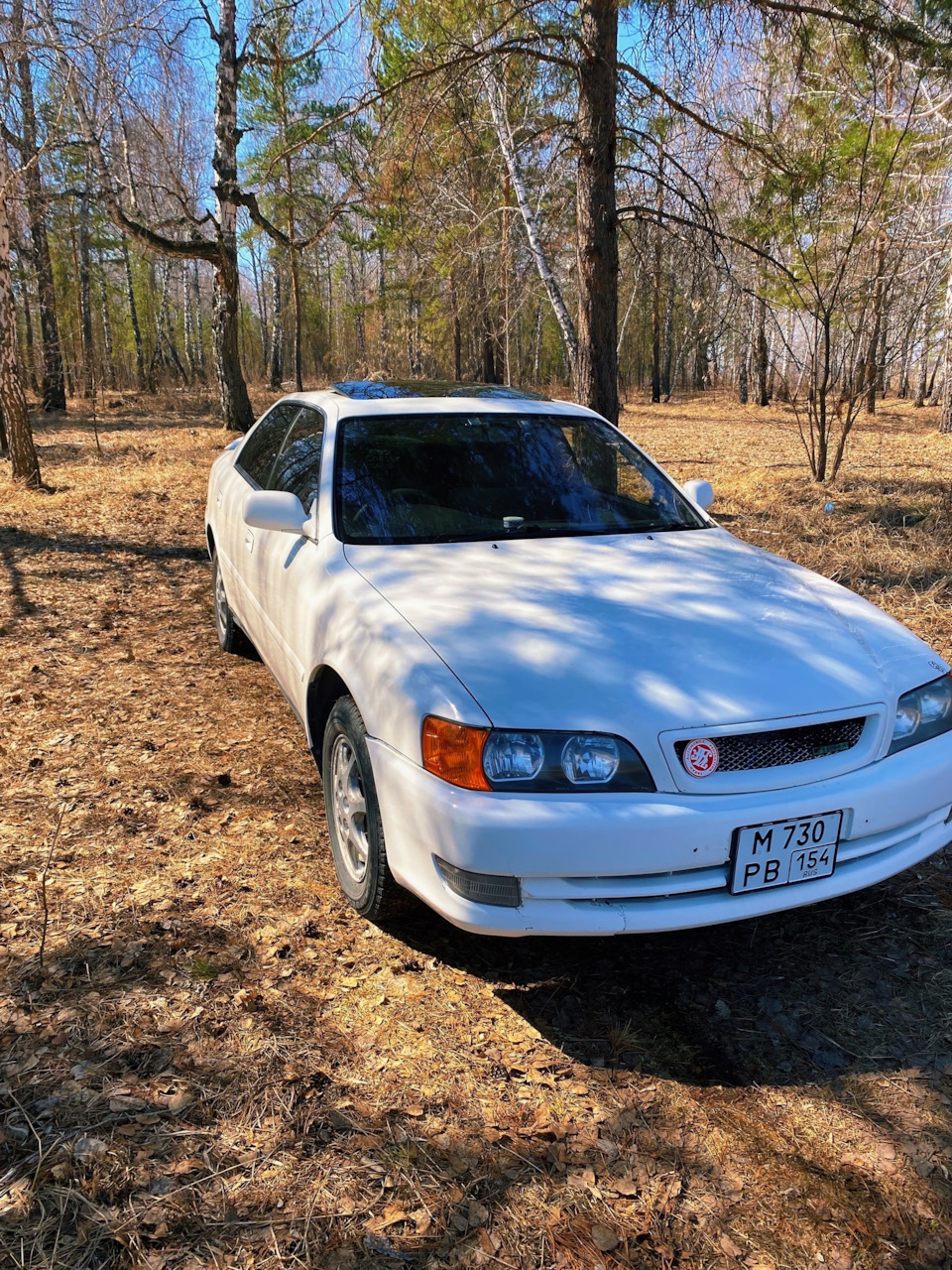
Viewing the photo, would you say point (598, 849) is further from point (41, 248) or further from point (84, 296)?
point (84, 296)

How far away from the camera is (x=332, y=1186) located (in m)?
1.86

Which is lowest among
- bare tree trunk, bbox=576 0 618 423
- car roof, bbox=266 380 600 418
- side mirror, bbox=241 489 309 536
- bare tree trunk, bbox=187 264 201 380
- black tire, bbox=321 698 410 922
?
black tire, bbox=321 698 410 922

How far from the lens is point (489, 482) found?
352 cm

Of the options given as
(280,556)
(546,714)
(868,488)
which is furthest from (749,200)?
(546,714)

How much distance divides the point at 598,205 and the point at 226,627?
4.65 meters

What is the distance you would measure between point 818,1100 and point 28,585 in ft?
21.1

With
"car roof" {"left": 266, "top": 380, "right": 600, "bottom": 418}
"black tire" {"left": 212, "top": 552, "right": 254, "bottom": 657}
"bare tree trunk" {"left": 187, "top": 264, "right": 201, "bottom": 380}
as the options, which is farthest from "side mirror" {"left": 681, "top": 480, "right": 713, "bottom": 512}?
"bare tree trunk" {"left": 187, "top": 264, "right": 201, "bottom": 380}

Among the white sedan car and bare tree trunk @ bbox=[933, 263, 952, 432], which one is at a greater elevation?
bare tree trunk @ bbox=[933, 263, 952, 432]

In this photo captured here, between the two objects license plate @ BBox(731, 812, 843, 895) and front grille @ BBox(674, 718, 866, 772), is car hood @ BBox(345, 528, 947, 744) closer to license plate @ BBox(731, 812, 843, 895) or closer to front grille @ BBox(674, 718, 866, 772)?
front grille @ BBox(674, 718, 866, 772)

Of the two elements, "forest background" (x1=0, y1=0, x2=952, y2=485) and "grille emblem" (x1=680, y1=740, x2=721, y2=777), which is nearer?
"grille emblem" (x1=680, y1=740, x2=721, y2=777)

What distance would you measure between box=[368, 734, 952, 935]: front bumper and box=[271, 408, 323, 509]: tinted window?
65.6 inches

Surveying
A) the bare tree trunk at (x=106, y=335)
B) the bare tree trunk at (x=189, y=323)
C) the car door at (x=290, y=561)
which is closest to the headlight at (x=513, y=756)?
the car door at (x=290, y=561)

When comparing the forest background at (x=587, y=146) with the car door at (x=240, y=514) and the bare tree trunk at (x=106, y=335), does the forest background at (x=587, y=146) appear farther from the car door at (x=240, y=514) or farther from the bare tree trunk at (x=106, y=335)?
the bare tree trunk at (x=106, y=335)

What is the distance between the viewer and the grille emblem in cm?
217
